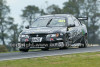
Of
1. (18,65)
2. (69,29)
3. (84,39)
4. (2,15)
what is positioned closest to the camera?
(18,65)

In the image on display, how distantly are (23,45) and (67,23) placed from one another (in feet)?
7.76

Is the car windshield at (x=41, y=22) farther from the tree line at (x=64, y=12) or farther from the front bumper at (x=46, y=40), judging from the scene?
the tree line at (x=64, y=12)

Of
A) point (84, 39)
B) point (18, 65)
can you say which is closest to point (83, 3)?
point (84, 39)

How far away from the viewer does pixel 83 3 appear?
299ft

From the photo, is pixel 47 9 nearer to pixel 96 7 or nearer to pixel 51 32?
pixel 96 7

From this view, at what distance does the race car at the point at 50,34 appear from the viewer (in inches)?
551

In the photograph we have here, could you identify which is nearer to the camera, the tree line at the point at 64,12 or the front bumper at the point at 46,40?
the front bumper at the point at 46,40

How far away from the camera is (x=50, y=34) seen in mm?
14016

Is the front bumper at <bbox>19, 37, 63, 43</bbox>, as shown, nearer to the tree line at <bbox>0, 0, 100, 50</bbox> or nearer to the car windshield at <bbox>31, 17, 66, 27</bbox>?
the car windshield at <bbox>31, 17, 66, 27</bbox>

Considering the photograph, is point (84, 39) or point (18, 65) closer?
point (18, 65)

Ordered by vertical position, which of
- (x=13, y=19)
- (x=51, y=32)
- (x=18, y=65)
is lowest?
(x=18, y=65)

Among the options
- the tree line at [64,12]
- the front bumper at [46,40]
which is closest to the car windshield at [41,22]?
the front bumper at [46,40]

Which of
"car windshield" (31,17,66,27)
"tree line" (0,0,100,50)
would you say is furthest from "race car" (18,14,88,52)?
"tree line" (0,0,100,50)

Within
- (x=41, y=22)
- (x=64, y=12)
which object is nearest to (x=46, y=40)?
(x=41, y=22)
